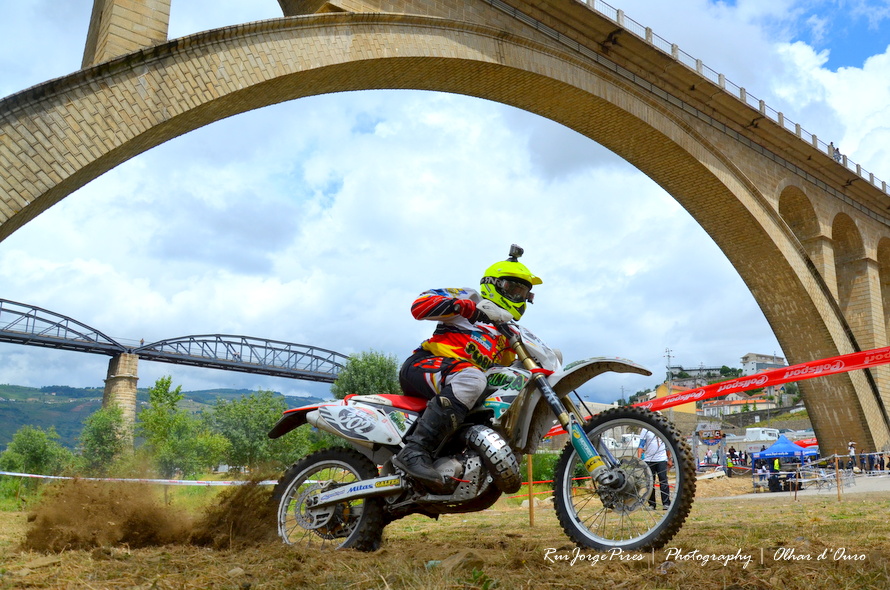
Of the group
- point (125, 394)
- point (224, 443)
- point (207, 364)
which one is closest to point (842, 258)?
point (224, 443)

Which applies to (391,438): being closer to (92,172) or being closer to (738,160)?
(92,172)

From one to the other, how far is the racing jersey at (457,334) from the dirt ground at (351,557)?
1.05m

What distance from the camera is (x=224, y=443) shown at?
34.7 metres

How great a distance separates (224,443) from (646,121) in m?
26.7

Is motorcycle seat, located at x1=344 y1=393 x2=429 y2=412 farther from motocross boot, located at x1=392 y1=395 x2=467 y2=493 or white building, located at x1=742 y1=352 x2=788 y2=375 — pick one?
white building, located at x1=742 y1=352 x2=788 y2=375

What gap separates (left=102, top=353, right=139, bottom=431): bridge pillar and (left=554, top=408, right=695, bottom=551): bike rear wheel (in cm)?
3764

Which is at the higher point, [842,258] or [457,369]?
[842,258]

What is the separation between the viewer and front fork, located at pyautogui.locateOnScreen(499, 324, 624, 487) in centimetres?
354

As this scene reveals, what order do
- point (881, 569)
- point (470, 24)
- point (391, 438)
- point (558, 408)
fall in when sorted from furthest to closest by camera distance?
point (470, 24)
point (391, 438)
point (558, 408)
point (881, 569)

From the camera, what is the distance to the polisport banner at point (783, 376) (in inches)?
423

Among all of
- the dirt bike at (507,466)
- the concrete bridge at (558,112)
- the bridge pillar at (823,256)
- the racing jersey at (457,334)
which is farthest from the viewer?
the bridge pillar at (823,256)

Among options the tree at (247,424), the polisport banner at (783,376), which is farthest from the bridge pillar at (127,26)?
the tree at (247,424)

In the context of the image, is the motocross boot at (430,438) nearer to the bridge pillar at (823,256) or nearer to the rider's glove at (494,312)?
the rider's glove at (494,312)

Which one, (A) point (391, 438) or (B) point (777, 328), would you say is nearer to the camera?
(A) point (391, 438)
